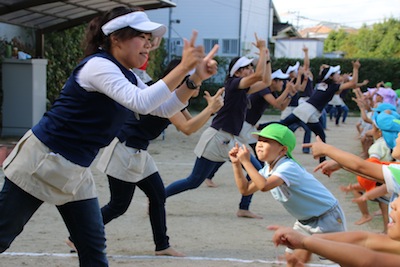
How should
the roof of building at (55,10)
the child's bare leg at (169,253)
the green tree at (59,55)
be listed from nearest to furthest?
the child's bare leg at (169,253) < the roof of building at (55,10) < the green tree at (59,55)

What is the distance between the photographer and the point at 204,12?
1625 inches

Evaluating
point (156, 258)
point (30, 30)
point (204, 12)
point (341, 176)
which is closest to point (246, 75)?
point (156, 258)

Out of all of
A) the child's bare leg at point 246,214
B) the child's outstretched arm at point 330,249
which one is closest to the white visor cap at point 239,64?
the child's bare leg at point 246,214

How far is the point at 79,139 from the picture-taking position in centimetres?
386

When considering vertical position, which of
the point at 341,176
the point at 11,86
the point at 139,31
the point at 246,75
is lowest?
the point at 341,176

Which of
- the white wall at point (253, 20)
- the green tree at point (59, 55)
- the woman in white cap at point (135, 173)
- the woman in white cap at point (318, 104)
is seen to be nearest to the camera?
the woman in white cap at point (135, 173)

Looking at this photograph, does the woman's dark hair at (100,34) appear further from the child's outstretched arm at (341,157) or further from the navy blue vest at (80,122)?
the child's outstretched arm at (341,157)

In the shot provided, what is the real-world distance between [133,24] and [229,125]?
167 inches

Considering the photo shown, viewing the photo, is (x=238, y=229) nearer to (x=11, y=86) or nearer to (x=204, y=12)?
(x=11, y=86)

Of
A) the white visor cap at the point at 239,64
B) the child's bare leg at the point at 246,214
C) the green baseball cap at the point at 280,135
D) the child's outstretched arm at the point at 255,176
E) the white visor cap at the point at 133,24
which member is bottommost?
the child's bare leg at the point at 246,214

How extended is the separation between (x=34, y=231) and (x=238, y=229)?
7.14 feet

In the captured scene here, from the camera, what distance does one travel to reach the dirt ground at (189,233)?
19.0 feet

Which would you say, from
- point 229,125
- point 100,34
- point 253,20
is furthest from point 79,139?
point 253,20

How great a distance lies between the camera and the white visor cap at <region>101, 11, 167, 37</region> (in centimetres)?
384
